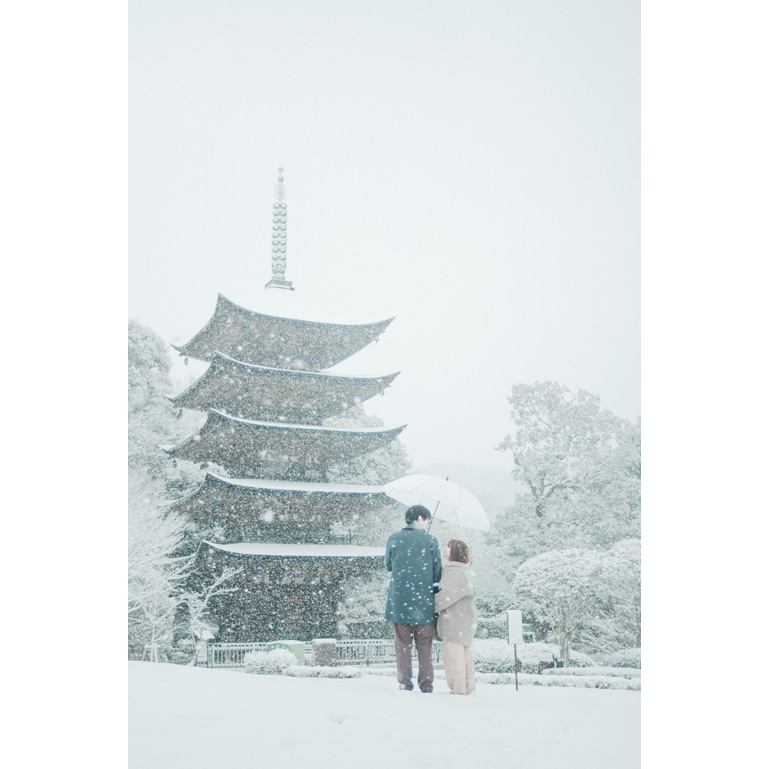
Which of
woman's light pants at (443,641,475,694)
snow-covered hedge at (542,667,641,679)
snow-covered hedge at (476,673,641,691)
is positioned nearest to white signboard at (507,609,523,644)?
woman's light pants at (443,641,475,694)

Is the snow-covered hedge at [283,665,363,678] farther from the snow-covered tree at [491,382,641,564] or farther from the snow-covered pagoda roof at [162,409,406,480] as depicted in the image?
the snow-covered tree at [491,382,641,564]

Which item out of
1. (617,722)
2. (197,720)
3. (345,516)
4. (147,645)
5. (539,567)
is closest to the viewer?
(197,720)

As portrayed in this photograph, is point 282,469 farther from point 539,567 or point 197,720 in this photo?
point 197,720

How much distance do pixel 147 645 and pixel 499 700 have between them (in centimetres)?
824

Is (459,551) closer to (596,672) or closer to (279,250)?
(596,672)

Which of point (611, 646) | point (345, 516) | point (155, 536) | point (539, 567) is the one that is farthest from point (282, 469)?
point (611, 646)

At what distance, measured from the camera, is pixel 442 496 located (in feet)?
17.2

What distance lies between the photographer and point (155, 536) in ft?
37.1

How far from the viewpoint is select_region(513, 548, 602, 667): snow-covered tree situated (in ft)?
41.7

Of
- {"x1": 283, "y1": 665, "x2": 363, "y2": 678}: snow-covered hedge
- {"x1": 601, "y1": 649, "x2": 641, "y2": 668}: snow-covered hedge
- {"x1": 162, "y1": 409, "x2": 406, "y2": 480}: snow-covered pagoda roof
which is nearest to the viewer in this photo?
{"x1": 283, "y1": 665, "x2": 363, "y2": 678}: snow-covered hedge

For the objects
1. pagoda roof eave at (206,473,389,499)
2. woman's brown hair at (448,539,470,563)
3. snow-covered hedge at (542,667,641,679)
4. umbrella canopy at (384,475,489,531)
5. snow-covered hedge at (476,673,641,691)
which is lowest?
snow-covered hedge at (542,667,641,679)

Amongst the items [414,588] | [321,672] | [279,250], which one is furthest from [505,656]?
[279,250]

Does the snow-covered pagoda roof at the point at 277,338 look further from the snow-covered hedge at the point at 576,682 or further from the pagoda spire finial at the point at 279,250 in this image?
the snow-covered hedge at the point at 576,682

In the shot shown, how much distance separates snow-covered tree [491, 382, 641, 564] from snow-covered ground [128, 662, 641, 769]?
1127 centimetres
